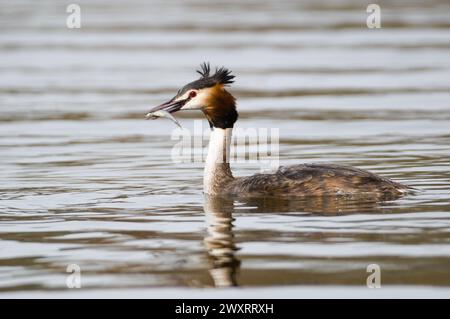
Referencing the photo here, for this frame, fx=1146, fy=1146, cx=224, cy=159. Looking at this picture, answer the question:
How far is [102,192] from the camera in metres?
13.5

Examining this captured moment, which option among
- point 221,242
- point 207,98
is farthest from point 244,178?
point 221,242

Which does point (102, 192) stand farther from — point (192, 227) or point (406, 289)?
point (406, 289)

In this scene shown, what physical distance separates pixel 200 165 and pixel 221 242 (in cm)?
547

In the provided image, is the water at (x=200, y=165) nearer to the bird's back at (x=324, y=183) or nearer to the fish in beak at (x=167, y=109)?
the bird's back at (x=324, y=183)

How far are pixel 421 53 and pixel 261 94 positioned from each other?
21.2 ft

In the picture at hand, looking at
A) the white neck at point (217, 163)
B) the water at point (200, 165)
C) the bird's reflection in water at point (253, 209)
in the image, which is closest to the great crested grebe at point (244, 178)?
the white neck at point (217, 163)

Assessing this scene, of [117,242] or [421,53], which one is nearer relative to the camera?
[117,242]

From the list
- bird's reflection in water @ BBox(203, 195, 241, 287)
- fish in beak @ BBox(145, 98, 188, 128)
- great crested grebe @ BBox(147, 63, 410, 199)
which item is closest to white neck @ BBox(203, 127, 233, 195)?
great crested grebe @ BBox(147, 63, 410, 199)

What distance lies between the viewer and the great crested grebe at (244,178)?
484 inches

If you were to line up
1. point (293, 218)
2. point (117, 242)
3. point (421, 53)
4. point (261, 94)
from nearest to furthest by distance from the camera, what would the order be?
point (117, 242) < point (293, 218) < point (261, 94) < point (421, 53)

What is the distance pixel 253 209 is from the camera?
40.0ft

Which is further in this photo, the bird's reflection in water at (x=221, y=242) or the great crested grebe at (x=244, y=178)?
the great crested grebe at (x=244, y=178)

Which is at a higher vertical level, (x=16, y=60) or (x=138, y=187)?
(x=16, y=60)
